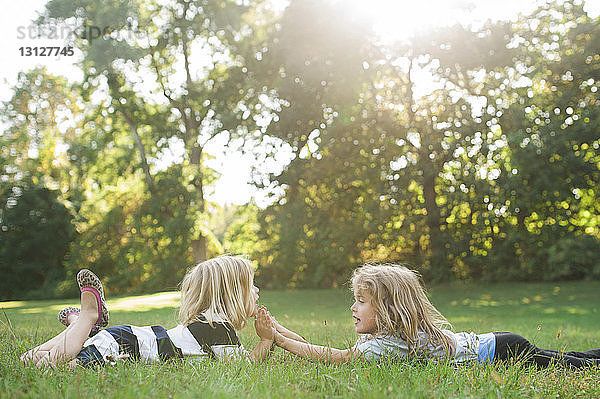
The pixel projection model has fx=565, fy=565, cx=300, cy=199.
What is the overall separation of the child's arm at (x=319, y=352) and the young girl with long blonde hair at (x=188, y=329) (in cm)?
13

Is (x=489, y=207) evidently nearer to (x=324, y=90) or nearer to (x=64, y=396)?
(x=324, y=90)

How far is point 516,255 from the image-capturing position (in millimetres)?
18281

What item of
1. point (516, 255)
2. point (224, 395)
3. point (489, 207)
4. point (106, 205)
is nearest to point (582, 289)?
point (516, 255)

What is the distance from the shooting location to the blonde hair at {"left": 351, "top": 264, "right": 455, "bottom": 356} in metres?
3.45

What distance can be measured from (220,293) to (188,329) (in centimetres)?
31

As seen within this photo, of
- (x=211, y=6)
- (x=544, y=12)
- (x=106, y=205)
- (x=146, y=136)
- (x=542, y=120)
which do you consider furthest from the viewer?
(x=106, y=205)

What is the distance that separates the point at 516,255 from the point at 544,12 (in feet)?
26.2

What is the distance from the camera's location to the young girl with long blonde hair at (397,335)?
134 inches

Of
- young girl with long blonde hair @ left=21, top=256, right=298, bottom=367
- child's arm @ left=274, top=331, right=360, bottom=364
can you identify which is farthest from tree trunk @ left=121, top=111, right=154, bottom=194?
child's arm @ left=274, top=331, right=360, bottom=364

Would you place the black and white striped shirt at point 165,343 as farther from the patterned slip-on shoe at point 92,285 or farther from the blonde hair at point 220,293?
the patterned slip-on shoe at point 92,285

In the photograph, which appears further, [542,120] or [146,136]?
[146,136]

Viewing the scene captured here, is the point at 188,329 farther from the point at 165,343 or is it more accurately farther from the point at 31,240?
the point at 31,240

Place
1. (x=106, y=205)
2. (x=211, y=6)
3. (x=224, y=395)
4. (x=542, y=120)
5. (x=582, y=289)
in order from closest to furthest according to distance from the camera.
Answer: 1. (x=224, y=395)
2. (x=582, y=289)
3. (x=542, y=120)
4. (x=211, y=6)
5. (x=106, y=205)

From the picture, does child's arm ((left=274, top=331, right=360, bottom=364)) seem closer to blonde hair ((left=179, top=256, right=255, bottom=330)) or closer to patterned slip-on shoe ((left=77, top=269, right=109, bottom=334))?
blonde hair ((left=179, top=256, right=255, bottom=330))
